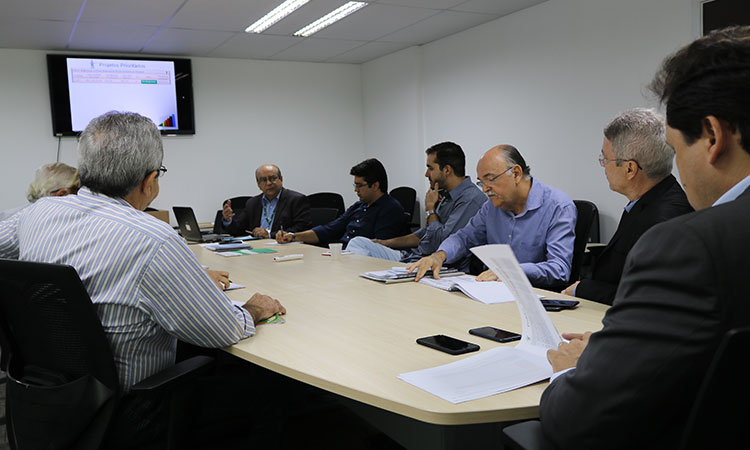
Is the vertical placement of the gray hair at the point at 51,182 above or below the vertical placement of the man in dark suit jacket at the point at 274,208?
above

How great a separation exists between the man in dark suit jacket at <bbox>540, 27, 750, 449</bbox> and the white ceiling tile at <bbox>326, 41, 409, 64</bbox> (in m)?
6.02

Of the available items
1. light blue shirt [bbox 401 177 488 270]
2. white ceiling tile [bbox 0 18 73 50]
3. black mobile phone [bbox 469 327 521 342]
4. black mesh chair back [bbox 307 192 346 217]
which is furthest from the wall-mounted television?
black mobile phone [bbox 469 327 521 342]

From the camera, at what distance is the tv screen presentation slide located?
6289 millimetres

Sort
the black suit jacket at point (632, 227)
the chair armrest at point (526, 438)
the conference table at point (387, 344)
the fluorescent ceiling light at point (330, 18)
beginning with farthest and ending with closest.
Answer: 1. the fluorescent ceiling light at point (330, 18)
2. the black suit jacket at point (632, 227)
3. the conference table at point (387, 344)
4. the chair armrest at point (526, 438)

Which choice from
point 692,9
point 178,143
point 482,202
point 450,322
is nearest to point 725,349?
point 450,322

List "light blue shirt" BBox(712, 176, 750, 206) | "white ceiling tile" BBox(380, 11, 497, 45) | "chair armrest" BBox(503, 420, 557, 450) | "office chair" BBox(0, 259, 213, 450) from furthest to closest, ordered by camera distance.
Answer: "white ceiling tile" BBox(380, 11, 497, 45)
"office chair" BBox(0, 259, 213, 450)
"chair armrest" BBox(503, 420, 557, 450)
"light blue shirt" BBox(712, 176, 750, 206)

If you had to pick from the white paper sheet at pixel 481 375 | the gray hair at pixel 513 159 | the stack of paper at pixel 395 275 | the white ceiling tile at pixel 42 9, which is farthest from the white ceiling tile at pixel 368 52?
the white paper sheet at pixel 481 375

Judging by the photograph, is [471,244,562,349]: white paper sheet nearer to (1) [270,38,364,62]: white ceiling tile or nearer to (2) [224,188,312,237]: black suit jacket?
(2) [224,188,312,237]: black suit jacket

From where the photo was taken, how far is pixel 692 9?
13.3 ft

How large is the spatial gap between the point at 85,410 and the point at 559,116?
15.3 ft

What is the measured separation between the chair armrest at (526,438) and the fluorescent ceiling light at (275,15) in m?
4.57

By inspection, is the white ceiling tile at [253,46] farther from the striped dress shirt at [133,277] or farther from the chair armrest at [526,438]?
the chair armrest at [526,438]

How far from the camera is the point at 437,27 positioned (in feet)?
19.6

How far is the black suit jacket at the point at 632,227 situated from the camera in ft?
6.88
